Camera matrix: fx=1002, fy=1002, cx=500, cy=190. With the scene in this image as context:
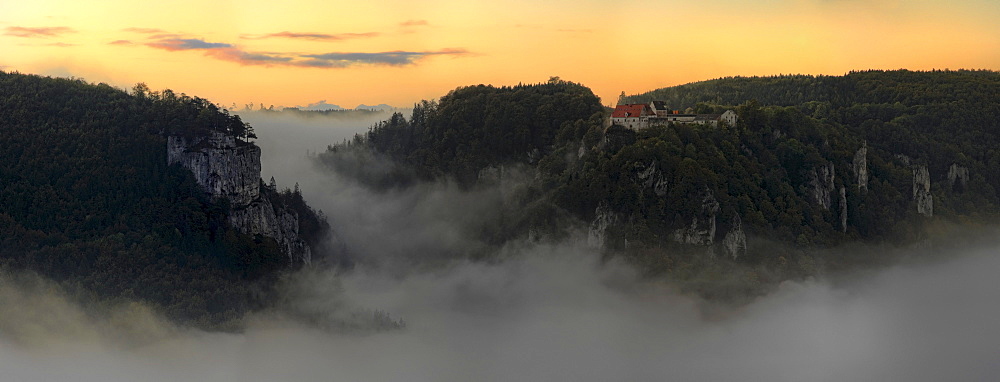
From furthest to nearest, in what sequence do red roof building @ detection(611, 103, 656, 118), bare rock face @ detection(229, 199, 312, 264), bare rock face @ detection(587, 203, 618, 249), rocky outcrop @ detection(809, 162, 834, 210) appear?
rocky outcrop @ detection(809, 162, 834, 210) < red roof building @ detection(611, 103, 656, 118) < bare rock face @ detection(587, 203, 618, 249) < bare rock face @ detection(229, 199, 312, 264)

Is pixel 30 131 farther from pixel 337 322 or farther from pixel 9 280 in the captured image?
pixel 337 322

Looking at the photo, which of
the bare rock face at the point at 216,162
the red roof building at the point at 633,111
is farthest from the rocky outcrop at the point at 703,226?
the bare rock face at the point at 216,162

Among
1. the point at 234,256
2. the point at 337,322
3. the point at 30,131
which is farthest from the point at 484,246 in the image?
the point at 30,131

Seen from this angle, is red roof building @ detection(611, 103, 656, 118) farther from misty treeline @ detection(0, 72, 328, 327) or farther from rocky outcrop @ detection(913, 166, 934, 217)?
rocky outcrop @ detection(913, 166, 934, 217)

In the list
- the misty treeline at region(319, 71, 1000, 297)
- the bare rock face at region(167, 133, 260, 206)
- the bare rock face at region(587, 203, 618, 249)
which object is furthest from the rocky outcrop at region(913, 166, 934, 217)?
the bare rock face at region(167, 133, 260, 206)

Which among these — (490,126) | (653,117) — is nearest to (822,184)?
(653,117)

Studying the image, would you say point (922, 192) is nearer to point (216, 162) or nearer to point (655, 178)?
point (655, 178)
